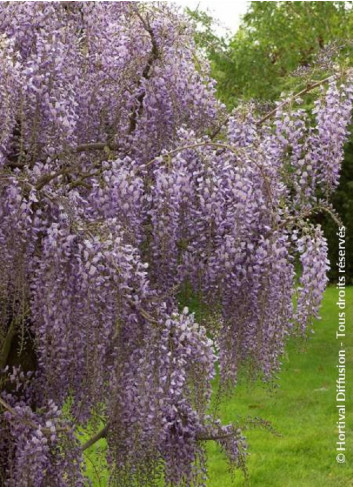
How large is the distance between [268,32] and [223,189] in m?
14.1

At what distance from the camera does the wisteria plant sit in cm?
405

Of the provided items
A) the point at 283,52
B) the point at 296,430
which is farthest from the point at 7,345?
the point at 283,52

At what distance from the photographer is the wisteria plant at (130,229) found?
4047 millimetres

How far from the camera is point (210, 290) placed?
4.33 m

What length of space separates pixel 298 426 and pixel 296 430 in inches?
6.7

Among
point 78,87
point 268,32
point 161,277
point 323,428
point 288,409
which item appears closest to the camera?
point 161,277

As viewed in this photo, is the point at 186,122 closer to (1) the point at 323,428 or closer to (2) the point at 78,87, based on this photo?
(2) the point at 78,87

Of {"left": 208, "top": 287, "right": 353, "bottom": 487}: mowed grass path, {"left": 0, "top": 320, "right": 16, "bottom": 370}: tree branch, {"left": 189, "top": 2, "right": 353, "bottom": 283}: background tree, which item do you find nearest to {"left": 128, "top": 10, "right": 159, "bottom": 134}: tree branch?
{"left": 0, "top": 320, "right": 16, "bottom": 370}: tree branch

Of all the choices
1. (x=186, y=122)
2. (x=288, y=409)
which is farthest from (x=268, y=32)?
(x=186, y=122)

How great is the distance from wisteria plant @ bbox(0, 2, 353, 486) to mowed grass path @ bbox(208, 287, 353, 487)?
70 cm

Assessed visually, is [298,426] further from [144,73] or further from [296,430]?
[144,73]

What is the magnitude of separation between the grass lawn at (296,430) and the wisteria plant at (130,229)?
0.69 meters

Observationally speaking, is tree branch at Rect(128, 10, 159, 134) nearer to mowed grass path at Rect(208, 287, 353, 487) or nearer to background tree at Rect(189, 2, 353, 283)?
mowed grass path at Rect(208, 287, 353, 487)

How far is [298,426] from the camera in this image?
8766 mm
